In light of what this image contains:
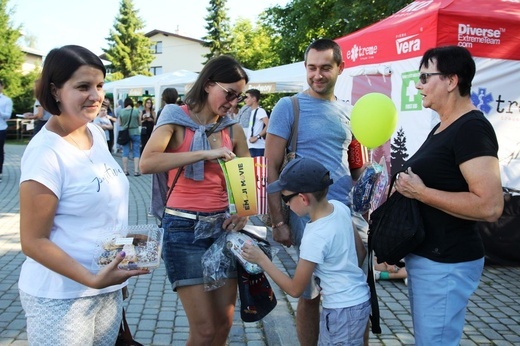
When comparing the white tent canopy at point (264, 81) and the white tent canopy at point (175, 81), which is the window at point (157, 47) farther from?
the white tent canopy at point (175, 81)

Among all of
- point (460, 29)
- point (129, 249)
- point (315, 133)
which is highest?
point (460, 29)

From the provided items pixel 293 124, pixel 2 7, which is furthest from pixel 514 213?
pixel 2 7

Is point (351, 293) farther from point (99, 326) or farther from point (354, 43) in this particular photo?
point (354, 43)

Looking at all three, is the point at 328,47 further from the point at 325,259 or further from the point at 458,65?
the point at 325,259

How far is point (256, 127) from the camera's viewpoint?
1110 centimetres

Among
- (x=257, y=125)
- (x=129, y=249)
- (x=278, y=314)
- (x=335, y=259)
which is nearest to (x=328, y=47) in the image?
(x=335, y=259)

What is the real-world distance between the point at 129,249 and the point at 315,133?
1580mm

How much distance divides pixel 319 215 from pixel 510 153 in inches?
194

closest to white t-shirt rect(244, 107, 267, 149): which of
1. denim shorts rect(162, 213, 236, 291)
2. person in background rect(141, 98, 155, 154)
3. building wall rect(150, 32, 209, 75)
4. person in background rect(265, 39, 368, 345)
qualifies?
person in background rect(141, 98, 155, 154)

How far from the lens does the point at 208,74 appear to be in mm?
2838

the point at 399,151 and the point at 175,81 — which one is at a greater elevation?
the point at 175,81

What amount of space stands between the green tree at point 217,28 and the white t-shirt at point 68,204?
55.0m

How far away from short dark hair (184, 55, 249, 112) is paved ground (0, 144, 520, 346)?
1.15 meters

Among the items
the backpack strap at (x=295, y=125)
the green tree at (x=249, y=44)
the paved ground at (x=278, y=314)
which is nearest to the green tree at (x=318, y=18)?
the paved ground at (x=278, y=314)
